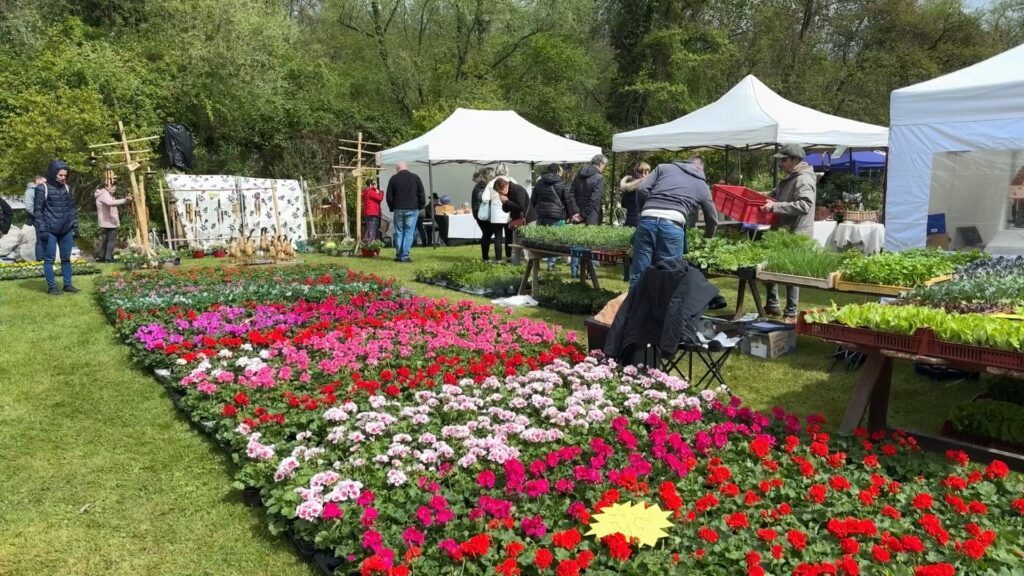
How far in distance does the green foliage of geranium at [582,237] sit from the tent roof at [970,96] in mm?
3208

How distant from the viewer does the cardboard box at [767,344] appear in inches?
238

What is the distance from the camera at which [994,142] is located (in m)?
7.03

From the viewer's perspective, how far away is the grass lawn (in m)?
3.29

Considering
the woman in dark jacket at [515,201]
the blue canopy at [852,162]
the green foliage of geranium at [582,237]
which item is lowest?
the green foliage of geranium at [582,237]

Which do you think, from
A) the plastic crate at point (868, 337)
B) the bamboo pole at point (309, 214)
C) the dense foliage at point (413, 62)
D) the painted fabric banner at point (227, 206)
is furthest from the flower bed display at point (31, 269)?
the plastic crate at point (868, 337)

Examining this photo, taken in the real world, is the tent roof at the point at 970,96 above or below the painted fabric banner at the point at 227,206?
above

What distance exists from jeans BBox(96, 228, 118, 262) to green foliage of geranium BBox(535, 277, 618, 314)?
29.6ft

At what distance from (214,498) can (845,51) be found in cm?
3107

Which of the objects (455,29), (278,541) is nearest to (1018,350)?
(278,541)

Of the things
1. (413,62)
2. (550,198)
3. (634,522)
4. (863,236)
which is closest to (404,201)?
(550,198)

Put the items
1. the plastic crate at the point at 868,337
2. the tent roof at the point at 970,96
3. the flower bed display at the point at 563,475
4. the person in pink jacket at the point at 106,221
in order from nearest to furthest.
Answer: the flower bed display at the point at 563,475, the plastic crate at the point at 868,337, the tent roof at the point at 970,96, the person in pink jacket at the point at 106,221

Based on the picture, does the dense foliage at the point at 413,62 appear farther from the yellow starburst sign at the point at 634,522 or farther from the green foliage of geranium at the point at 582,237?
the yellow starburst sign at the point at 634,522

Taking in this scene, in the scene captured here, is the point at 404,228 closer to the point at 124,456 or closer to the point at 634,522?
the point at 124,456

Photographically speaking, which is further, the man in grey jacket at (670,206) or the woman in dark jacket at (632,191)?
the woman in dark jacket at (632,191)
